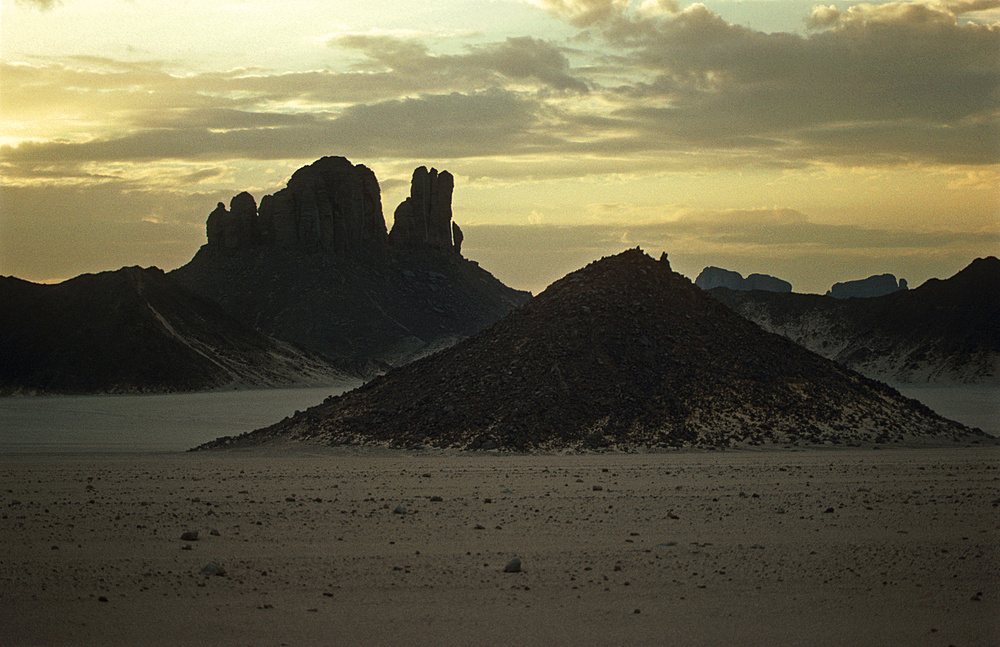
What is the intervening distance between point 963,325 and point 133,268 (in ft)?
267

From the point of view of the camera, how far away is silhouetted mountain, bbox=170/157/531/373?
128875 mm

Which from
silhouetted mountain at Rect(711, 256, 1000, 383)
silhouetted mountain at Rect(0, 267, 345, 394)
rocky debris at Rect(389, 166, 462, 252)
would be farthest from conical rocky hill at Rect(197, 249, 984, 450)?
rocky debris at Rect(389, 166, 462, 252)

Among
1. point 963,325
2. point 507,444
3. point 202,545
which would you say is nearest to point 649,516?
point 202,545

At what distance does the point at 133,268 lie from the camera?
303 feet

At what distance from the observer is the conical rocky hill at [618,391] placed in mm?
24641

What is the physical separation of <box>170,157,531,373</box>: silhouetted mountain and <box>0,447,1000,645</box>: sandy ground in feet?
341

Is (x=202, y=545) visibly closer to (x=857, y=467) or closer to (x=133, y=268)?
(x=857, y=467)

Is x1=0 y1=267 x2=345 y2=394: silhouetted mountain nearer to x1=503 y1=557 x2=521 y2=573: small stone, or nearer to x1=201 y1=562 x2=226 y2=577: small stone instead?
x1=201 y1=562 x2=226 y2=577: small stone

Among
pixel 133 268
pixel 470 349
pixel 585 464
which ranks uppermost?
pixel 133 268

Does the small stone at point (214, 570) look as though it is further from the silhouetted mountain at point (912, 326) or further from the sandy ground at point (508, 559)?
the silhouetted mountain at point (912, 326)

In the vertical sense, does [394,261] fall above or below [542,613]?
above

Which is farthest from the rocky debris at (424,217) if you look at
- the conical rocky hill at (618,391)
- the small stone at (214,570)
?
the small stone at (214,570)

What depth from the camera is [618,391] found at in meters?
25.9

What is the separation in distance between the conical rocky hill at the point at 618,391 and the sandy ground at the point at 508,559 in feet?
20.7
